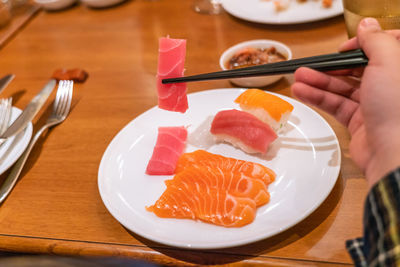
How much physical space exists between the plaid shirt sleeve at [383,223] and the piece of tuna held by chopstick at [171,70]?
0.62 meters

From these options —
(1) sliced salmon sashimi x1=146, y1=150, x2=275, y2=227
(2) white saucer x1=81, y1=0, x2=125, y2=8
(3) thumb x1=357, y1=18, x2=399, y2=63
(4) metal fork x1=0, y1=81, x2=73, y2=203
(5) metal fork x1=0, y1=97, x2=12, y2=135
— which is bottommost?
(4) metal fork x1=0, y1=81, x2=73, y2=203

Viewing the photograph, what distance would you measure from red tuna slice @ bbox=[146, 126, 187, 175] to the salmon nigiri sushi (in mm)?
225

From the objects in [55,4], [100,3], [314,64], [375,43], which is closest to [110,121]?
[314,64]

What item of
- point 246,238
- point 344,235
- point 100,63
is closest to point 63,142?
point 100,63

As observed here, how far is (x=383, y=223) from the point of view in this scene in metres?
0.64

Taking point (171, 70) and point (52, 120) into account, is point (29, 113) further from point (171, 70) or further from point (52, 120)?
point (171, 70)

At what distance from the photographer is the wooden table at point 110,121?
889 mm

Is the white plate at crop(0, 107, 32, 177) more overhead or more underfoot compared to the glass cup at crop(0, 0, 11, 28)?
more underfoot

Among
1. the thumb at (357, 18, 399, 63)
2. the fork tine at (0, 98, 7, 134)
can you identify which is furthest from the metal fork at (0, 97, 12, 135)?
the thumb at (357, 18, 399, 63)

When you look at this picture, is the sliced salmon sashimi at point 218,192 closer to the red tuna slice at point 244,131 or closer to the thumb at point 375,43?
the red tuna slice at point 244,131

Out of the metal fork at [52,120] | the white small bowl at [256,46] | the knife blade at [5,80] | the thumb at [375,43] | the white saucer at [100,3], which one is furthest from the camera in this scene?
the white saucer at [100,3]

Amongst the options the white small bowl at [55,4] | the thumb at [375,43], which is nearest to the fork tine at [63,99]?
the white small bowl at [55,4]

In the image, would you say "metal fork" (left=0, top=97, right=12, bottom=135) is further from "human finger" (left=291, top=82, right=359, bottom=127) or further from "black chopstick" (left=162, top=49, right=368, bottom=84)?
"human finger" (left=291, top=82, right=359, bottom=127)

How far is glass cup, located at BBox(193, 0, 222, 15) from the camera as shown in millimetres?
1956
